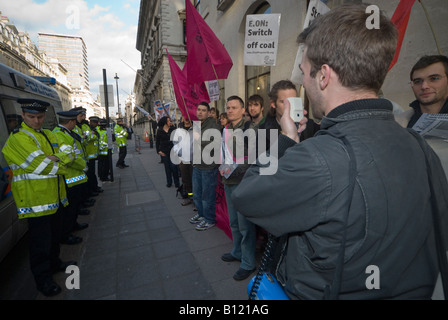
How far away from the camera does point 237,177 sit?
110 inches

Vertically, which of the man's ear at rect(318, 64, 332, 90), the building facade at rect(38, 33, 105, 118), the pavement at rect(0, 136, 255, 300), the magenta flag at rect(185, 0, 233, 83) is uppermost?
the building facade at rect(38, 33, 105, 118)

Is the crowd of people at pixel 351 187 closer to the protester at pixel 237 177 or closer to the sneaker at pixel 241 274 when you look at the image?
the protester at pixel 237 177

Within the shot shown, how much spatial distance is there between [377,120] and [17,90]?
557 centimetres

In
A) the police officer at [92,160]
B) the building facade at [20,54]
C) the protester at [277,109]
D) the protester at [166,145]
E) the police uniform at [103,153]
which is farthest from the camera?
the building facade at [20,54]

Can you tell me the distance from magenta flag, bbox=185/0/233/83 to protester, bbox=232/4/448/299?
3.78m

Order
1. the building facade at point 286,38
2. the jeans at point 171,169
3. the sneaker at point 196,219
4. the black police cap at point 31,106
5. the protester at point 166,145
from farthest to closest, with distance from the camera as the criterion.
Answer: the protester at point 166,145, the jeans at point 171,169, the sneaker at point 196,219, the building facade at point 286,38, the black police cap at point 31,106

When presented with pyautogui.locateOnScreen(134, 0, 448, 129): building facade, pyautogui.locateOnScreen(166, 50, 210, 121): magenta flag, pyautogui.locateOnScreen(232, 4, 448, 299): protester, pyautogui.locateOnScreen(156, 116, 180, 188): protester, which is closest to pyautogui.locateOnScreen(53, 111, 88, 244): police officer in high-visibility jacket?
pyautogui.locateOnScreen(166, 50, 210, 121): magenta flag

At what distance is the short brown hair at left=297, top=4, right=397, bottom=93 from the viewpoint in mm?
875

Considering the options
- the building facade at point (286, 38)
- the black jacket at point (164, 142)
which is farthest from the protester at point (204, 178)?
the building facade at point (286, 38)

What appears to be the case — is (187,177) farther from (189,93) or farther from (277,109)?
(277,109)

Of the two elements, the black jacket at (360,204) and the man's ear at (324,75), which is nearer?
the black jacket at (360,204)

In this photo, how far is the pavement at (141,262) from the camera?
8.70ft

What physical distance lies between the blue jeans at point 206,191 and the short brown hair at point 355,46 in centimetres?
317

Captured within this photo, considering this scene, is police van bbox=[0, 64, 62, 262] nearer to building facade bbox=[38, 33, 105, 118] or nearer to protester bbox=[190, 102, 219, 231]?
protester bbox=[190, 102, 219, 231]
